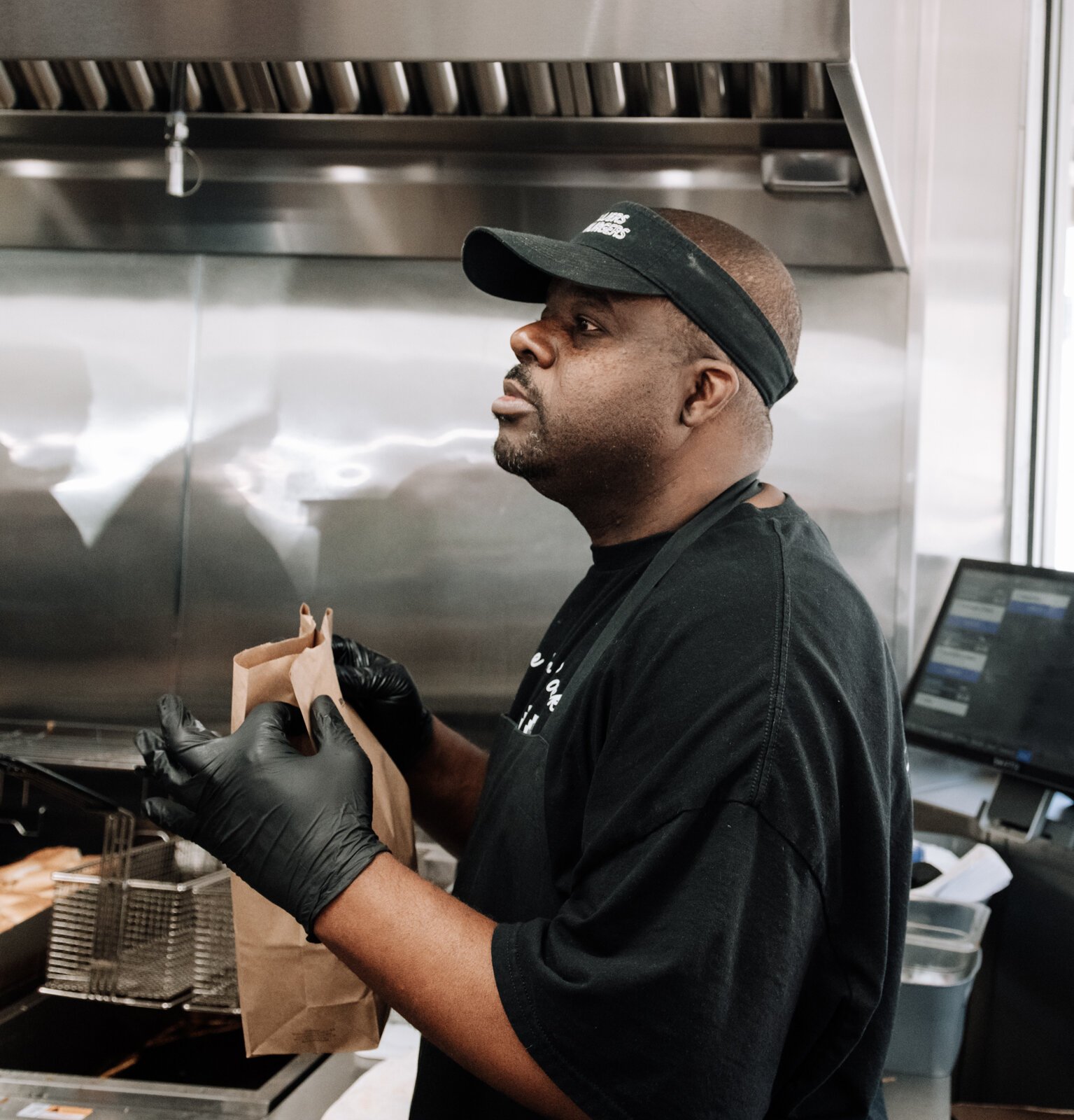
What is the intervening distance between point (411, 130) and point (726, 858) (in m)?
1.48

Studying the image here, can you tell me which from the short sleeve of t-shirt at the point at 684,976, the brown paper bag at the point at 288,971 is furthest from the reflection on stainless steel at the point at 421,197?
the short sleeve of t-shirt at the point at 684,976

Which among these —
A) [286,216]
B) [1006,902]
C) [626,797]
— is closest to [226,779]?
[626,797]

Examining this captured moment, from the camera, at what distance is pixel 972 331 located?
2.12m

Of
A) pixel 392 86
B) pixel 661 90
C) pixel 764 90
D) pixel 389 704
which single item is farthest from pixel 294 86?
pixel 389 704

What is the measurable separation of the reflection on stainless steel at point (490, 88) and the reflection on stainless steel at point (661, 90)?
0.22 meters

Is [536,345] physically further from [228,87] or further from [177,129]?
[228,87]

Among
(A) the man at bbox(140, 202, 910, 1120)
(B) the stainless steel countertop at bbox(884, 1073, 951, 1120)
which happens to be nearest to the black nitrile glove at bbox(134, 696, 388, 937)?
A: (A) the man at bbox(140, 202, 910, 1120)

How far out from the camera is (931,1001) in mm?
1454

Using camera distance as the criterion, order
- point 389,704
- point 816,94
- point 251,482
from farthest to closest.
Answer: point 251,482, point 816,94, point 389,704

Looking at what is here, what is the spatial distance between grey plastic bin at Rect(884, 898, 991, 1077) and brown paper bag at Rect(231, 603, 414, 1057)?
0.70m

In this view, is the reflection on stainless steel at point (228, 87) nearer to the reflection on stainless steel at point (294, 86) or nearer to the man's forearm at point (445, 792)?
the reflection on stainless steel at point (294, 86)

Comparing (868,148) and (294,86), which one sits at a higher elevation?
(294,86)

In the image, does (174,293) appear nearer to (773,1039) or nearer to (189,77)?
(189,77)

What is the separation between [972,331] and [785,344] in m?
1.10
